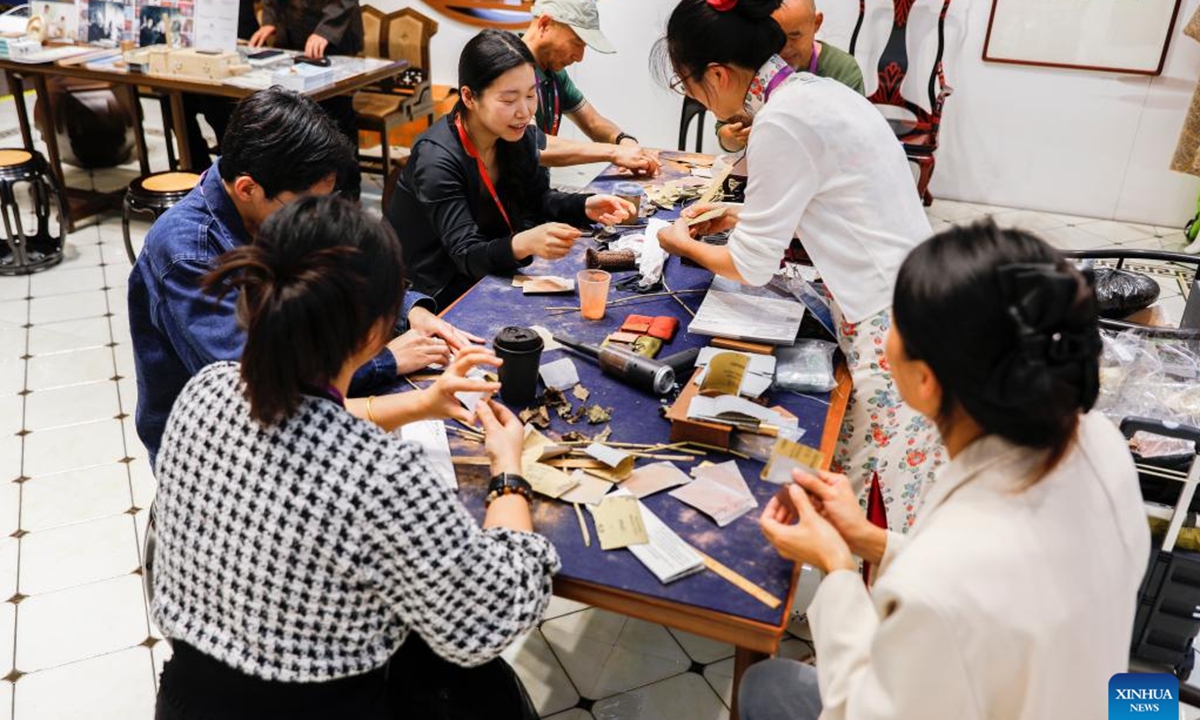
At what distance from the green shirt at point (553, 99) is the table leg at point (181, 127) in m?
2.19

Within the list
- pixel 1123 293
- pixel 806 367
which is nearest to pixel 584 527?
pixel 806 367

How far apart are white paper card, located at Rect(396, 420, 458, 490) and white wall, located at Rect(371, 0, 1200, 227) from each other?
4.97 metres

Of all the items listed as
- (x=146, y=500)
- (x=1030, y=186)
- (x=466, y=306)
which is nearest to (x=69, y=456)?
(x=146, y=500)

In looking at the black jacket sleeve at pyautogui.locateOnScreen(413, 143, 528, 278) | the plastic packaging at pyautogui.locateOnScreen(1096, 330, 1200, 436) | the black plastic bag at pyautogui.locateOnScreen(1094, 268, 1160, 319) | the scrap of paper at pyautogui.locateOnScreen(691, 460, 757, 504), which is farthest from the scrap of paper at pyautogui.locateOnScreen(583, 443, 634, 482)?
the black plastic bag at pyautogui.locateOnScreen(1094, 268, 1160, 319)

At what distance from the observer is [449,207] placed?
8.74 feet

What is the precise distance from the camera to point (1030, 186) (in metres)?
6.01

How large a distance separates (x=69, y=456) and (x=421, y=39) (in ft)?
13.2

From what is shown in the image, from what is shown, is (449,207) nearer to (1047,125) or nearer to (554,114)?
(554,114)

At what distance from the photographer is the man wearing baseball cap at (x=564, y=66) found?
11.1 ft

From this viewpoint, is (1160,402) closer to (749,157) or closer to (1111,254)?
(1111,254)

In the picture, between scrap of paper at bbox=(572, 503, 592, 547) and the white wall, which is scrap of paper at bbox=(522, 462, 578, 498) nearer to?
scrap of paper at bbox=(572, 503, 592, 547)

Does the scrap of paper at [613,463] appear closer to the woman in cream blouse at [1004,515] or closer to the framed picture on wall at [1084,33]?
the woman in cream blouse at [1004,515]

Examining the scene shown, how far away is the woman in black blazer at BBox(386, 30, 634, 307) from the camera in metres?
2.60

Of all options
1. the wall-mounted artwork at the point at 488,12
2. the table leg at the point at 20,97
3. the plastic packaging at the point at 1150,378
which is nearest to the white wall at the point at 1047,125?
the wall-mounted artwork at the point at 488,12
